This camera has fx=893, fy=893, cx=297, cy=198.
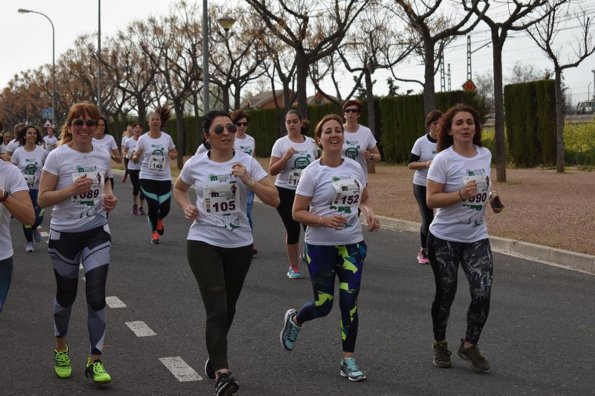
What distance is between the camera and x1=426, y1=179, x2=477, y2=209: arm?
5590 mm

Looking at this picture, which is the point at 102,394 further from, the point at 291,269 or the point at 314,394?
the point at 291,269

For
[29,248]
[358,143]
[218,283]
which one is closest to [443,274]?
[218,283]

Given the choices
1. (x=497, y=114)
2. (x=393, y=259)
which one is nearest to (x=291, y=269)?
(x=393, y=259)

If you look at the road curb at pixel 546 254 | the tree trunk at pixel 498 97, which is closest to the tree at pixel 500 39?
the tree trunk at pixel 498 97

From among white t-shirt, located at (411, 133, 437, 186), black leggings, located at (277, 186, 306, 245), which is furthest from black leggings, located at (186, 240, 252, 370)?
white t-shirt, located at (411, 133, 437, 186)

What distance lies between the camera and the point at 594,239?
37.7 ft

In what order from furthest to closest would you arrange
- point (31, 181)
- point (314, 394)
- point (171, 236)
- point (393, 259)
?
point (171, 236) → point (31, 181) → point (393, 259) → point (314, 394)

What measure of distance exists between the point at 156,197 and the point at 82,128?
6979 millimetres

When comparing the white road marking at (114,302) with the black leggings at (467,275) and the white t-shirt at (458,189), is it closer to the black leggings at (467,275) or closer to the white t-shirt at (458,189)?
the black leggings at (467,275)

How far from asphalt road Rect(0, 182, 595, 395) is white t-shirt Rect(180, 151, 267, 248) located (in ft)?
3.01

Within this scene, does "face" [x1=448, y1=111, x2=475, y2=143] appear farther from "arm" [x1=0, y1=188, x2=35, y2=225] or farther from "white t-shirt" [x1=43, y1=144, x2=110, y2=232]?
"arm" [x1=0, y1=188, x2=35, y2=225]

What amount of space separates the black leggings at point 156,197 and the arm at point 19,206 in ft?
25.3

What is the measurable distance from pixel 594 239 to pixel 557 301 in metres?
3.72

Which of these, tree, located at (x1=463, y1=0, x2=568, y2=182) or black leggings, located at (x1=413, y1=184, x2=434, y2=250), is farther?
tree, located at (x1=463, y1=0, x2=568, y2=182)
